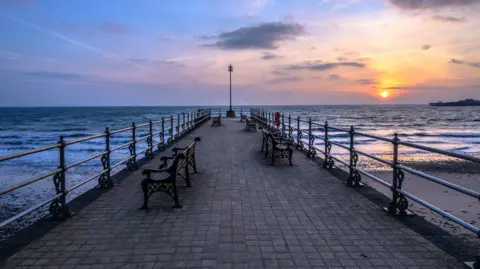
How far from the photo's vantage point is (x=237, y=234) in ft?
14.3

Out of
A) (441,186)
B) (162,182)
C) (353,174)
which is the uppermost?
(162,182)

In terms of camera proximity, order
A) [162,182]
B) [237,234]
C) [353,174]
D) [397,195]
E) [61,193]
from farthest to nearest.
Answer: [353,174] → [162,182] → [397,195] → [61,193] → [237,234]

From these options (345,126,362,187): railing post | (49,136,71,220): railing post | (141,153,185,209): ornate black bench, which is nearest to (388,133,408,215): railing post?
(345,126,362,187): railing post

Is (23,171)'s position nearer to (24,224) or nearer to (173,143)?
(173,143)

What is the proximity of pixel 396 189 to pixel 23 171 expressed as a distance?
54.6 feet

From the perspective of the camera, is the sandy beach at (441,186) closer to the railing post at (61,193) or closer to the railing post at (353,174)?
the railing post at (353,174)

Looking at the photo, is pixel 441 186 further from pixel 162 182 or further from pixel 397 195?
pixel 162 182

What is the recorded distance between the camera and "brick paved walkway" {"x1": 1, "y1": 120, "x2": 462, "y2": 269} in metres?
3.63

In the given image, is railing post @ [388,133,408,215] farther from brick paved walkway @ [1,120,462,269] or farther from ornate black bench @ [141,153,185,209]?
ornate black bench @ [141,153,185,209]

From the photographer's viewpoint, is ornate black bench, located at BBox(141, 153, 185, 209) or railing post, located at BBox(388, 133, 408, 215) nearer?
railing post, located at BBox(388, 133, 408, 215)

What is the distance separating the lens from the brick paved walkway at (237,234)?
3629mm

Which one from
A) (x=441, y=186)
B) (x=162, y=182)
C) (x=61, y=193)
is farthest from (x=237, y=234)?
(x=441, y=186)

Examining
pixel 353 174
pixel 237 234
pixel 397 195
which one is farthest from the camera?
pixel 353 174

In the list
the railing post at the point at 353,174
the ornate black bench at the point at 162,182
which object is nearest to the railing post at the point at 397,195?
the railing post at the point at 353,174
